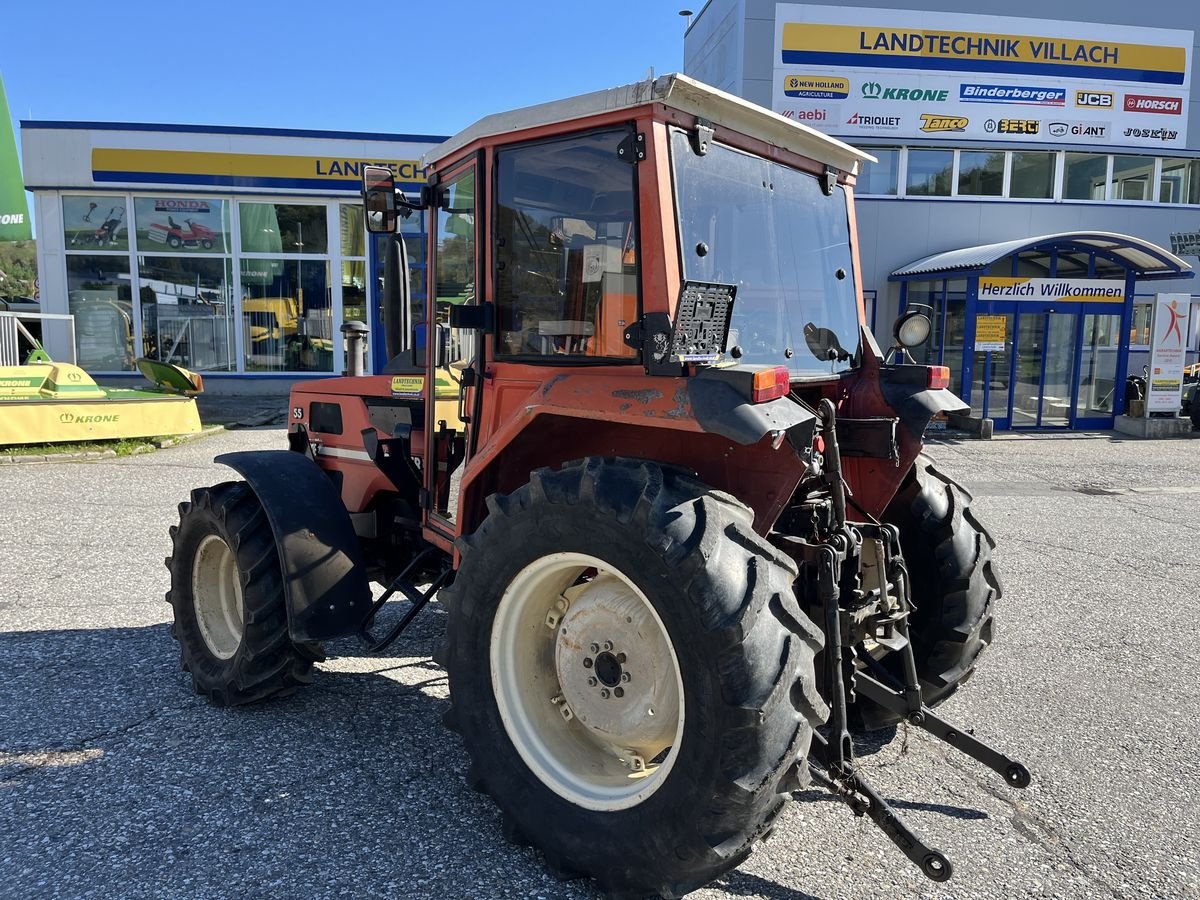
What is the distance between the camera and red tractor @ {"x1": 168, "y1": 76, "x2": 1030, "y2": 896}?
2.43m

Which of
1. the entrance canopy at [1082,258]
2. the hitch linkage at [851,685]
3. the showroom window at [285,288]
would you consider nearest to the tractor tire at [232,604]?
the hitch linkage at [851,685]

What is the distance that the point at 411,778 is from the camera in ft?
11.1

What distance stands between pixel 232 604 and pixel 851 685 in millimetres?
2994

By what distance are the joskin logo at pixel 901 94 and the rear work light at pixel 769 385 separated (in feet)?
55.4

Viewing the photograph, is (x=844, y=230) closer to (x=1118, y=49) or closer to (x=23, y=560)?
(x=23, y=560)

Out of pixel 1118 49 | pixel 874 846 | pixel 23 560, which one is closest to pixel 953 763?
pixel 874 846

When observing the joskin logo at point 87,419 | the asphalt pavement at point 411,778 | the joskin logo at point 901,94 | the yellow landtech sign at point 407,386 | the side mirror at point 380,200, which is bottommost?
the asphalt pavement at point 411,778

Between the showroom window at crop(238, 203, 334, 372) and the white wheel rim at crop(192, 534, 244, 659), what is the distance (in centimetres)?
1515

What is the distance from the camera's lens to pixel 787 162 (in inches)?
131

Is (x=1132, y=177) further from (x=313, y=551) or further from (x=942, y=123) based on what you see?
(x=313, y=551)

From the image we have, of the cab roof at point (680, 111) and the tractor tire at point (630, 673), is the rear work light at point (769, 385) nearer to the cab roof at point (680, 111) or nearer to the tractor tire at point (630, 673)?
the tractor tire at point (630, 673)

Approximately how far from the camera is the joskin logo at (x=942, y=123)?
1744 centimetres

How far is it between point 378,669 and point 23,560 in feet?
12.5

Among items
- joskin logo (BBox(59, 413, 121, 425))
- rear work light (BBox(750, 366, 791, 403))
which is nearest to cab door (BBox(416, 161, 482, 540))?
rear work light (BBox(750, 366, 791, 403))
